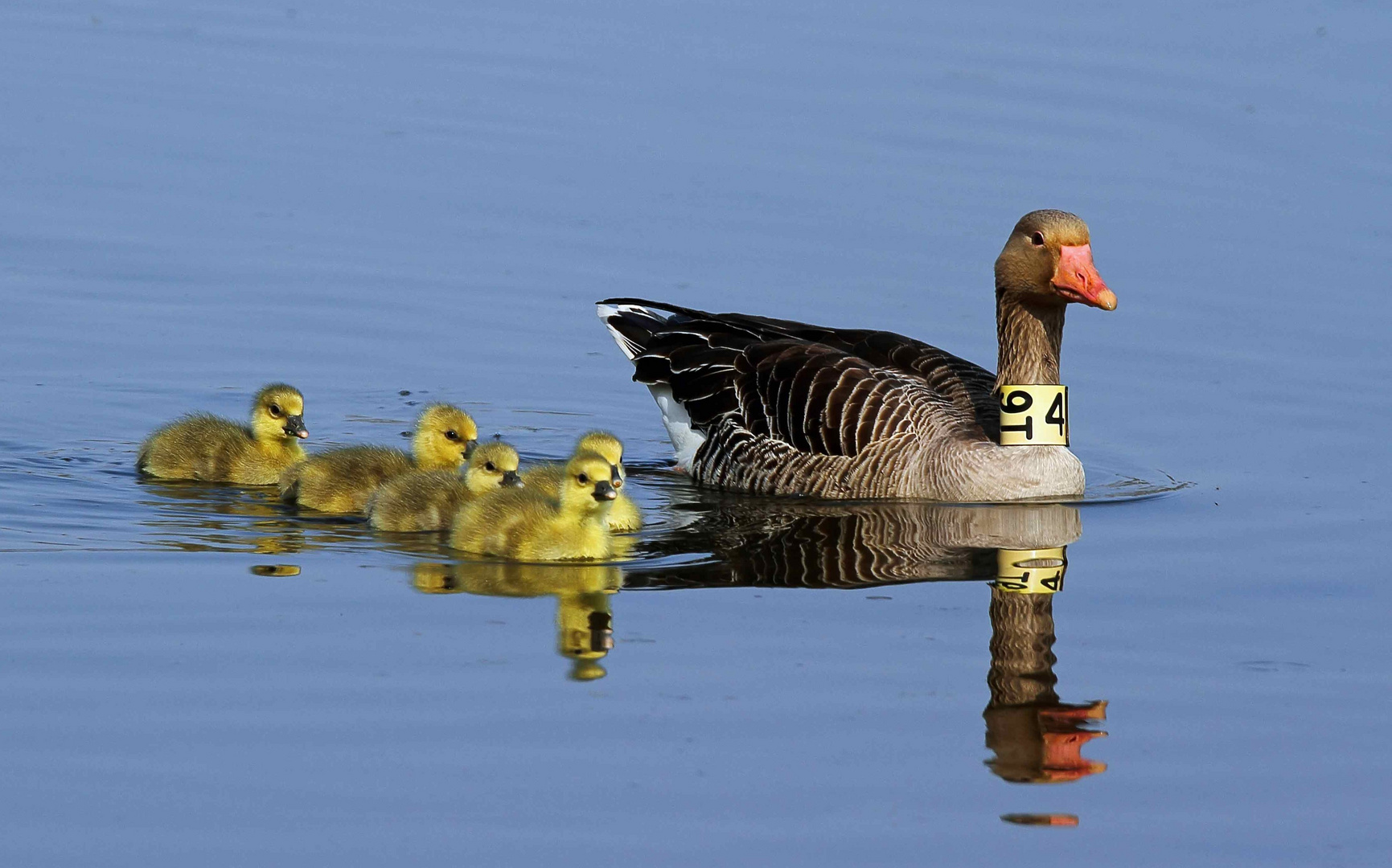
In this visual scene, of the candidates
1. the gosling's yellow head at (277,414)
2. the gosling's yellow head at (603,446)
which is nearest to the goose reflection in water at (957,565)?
the gosling's yellow head at (603,446)

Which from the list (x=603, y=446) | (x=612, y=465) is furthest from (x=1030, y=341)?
(x=612, y=465)

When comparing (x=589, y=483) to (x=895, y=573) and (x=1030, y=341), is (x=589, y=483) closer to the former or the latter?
(x=895, y=573)

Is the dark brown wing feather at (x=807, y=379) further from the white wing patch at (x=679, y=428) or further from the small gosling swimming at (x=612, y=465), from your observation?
the small gosling swimming at (x=612, y=465)

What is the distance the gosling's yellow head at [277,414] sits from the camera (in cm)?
1123

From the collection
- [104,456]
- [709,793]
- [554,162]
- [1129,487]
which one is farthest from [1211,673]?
[554,162]

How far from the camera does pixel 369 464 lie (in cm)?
1087

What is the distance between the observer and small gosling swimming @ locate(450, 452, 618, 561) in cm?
975

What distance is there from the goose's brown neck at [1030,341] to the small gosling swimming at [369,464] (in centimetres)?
311

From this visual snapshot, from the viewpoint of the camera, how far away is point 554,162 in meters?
17.4

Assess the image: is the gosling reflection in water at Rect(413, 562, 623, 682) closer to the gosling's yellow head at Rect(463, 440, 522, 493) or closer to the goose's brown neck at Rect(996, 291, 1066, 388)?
the gosling's yellow head at Rect(463, 440, 522, 493)

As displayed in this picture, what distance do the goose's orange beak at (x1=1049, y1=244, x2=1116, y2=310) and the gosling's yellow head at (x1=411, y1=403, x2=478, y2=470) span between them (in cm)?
331

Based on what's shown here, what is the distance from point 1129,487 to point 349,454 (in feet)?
14.4

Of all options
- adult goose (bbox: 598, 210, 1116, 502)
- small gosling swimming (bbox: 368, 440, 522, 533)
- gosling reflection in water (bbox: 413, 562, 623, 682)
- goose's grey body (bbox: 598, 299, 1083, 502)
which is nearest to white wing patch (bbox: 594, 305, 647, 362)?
goose's grey body (bbox: 598, 299, 1083, 502)

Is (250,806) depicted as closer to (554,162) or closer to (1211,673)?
(1211,673)
